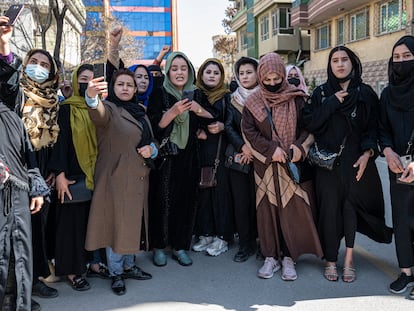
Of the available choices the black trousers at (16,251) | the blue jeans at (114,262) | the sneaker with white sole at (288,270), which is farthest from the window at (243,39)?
the black trousers at (16,251)

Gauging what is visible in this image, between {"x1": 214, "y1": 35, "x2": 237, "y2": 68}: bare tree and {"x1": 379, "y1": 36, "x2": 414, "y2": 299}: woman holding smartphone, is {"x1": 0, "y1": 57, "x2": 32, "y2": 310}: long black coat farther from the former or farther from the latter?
{"x1": 214, "y1": 35, "x2": 237, "y2": 68}: bare tree

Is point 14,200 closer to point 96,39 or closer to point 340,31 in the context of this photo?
point 340,31

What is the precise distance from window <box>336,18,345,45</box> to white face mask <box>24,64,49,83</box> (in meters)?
19.2

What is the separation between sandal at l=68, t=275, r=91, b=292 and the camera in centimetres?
358

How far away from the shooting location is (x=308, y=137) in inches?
147

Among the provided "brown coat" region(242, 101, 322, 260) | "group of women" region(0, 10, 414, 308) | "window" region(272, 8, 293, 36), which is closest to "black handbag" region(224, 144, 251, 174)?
"group of women" region(0, 10, 414, 308)

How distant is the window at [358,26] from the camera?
17812 mm

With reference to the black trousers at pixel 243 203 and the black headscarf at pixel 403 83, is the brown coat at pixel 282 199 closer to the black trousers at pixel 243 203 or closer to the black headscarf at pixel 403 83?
the black trousers at pixel 243 203

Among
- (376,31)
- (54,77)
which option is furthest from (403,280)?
(376,31)

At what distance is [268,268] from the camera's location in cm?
382

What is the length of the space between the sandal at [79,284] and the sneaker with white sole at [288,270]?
168 centimetres

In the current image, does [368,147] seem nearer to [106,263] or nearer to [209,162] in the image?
[209,162]

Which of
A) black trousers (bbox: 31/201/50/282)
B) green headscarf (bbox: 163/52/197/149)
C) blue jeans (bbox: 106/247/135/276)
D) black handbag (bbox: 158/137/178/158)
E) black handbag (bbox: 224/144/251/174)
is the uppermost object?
green headscarf (bbox: 163/52/197/149)

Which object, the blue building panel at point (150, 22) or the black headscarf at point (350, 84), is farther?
the blue building panel at point (150, 22)
